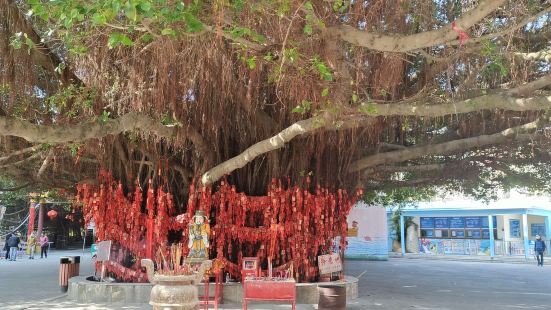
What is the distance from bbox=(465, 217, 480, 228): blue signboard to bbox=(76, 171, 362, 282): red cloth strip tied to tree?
16.8m

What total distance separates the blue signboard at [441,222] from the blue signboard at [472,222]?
937 mm

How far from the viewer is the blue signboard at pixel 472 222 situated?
23.6 metres

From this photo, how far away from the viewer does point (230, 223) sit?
846 centimetres

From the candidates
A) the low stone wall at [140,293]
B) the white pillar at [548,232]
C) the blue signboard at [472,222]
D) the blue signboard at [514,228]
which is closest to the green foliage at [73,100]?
the low stone wall at [140,293]

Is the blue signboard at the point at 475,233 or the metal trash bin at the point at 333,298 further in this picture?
the blue signboard at the point at 475,233

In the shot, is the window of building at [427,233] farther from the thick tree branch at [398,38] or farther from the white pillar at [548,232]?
the thick tree branch at [398,38]

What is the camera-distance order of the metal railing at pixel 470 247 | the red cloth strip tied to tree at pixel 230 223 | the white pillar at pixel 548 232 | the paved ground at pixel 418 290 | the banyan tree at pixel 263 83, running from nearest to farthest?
1. the banyan tree at pixel 263 83
2. the paved ground at pixel 418 290
3. the red cloth strip tied to tree at pixel 230 223
4. the metal railing at pixel 470 247
5. the white pillar at pixel 548 232

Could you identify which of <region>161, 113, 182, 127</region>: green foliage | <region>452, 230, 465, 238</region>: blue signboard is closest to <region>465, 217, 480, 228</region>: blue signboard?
<region>452, 230, 465, 238</region>: blue signboard

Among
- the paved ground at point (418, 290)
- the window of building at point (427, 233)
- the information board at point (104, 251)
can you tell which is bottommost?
the paved ground at point (418, 290)

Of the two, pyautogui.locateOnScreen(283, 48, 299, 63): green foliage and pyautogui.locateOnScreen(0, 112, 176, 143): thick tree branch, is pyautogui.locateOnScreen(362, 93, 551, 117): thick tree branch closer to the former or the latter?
pyautogui.locateOnScreen(283, 48, 299, 63): green foliage

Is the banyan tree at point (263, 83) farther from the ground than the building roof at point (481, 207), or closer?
farther from the ground

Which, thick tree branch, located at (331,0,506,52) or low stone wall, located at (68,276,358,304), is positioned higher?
thick tree branch, located at (331,0,506,52)

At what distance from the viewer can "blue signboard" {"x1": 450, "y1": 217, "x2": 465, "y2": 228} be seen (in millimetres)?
24031

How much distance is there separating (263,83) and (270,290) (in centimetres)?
294
